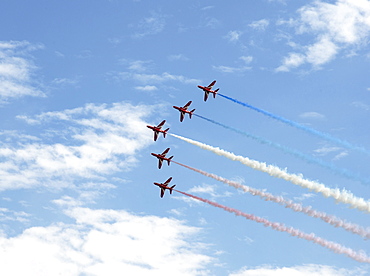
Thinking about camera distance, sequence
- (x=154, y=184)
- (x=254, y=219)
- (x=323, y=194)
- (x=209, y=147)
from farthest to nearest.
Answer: (x=154, y=184) < (x=209, y=147) < (x=254, y=219) < (x=323, y=194)

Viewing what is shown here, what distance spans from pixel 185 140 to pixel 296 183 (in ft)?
96.1

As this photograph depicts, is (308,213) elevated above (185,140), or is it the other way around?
(185,140)

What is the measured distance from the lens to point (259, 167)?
446 ft

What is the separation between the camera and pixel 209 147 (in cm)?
14350

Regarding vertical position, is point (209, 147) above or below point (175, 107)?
below

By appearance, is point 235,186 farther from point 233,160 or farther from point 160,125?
point 160,125

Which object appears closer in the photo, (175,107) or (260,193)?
(260,193)

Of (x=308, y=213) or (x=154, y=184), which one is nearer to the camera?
(x=308, y=213)

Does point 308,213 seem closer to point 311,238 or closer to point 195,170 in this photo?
point 311,238

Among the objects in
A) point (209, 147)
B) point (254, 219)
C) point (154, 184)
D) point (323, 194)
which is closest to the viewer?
point (323, 194)

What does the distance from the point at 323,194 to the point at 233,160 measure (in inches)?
902

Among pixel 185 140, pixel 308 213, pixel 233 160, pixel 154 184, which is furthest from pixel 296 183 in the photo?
pixel 154 184

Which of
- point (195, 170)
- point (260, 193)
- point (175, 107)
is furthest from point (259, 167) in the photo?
point (175, 107)

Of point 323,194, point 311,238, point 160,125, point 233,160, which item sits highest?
point 160,125
